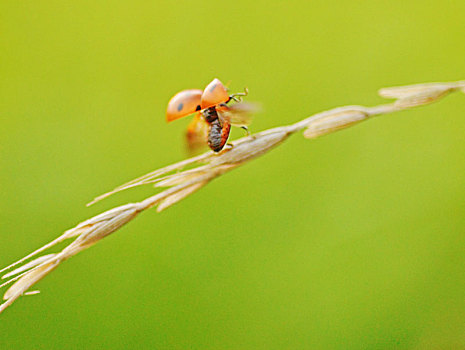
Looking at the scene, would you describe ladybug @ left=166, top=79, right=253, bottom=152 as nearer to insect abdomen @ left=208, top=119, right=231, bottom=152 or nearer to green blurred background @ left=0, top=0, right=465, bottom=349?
insect abdomen @ left=208, top=119, right=231, bottom=152

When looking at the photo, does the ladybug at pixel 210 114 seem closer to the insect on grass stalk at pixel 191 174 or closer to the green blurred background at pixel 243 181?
the insect on grass stalk at pixel 191 174

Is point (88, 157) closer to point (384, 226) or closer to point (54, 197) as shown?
point (54, 197)

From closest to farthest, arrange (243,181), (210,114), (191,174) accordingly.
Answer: (191,174), (210,114), (243,181)

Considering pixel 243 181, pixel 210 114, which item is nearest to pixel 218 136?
pixel 210 114

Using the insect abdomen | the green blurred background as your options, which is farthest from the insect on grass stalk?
the green blurred background

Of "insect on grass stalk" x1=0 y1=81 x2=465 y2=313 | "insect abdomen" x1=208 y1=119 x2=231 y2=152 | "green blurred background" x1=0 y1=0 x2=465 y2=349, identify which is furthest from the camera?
"green blurred background" x1=0 y1=0 x2=465 y2=349

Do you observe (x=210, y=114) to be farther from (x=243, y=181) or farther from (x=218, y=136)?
(x=243, y=181)

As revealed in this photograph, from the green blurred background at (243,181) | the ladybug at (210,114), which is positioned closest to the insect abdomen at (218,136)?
the ladybug at (210,114)
